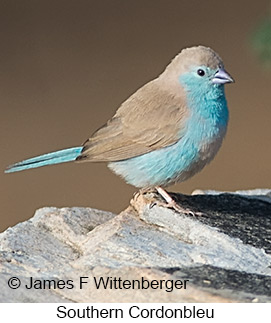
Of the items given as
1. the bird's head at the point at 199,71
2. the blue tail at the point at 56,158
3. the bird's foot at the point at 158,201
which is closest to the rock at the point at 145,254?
the bird's foot at the point at 158,201

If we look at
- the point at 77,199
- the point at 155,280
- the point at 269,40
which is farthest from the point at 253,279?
the point at 77,199

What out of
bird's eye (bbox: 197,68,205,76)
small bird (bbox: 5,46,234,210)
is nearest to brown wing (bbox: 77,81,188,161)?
small bird (bbox: 5,46,234,210)

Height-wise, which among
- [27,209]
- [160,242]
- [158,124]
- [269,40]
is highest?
[269,40]

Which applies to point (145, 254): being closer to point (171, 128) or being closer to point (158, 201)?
point (158, 201)

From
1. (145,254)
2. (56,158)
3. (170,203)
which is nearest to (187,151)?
(170,203)

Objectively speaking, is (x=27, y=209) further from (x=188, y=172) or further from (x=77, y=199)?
(x=188, y=172)

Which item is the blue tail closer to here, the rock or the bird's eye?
the rock

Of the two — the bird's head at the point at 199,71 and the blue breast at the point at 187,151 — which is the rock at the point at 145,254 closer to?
the blue breast at the point at 187,151

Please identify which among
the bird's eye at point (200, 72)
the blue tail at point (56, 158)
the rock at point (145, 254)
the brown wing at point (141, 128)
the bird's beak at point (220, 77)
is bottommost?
the rock at point (145, 254)
